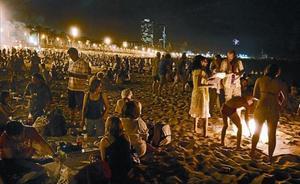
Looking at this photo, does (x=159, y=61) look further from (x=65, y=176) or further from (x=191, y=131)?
(x=65, y=176)

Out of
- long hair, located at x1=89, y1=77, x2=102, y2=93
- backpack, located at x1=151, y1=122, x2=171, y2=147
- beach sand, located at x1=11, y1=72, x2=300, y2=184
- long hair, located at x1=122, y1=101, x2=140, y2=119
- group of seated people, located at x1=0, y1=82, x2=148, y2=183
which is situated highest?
long hair, located at x1=89, y1=77, x2=102, y2=93

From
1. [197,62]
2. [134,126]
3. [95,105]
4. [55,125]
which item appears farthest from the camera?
[197,62]

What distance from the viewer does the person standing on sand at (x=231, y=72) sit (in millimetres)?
8523

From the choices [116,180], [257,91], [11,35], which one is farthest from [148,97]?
[11,35]

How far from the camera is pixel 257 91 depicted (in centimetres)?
652

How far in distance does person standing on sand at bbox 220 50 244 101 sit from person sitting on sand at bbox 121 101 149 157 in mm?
3102

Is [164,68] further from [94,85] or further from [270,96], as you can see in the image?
[270,96]

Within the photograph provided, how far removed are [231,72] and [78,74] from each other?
377 cm

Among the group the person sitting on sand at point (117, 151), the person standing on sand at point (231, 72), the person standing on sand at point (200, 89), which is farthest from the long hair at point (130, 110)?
the person standing on sand at point (231, 72)

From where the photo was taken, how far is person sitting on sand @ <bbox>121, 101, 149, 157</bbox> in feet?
20.9

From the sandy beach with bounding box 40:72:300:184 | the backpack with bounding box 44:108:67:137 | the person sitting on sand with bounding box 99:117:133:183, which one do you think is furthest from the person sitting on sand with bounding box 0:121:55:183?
the backpack with bounding box 44:108:67:137

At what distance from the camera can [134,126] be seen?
6383 millimetres

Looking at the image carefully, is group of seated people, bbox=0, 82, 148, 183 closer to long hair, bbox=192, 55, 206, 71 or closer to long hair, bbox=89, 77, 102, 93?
long hair, bbox=89, 77, 102, 93

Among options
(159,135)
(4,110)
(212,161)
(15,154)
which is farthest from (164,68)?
(15,154)
